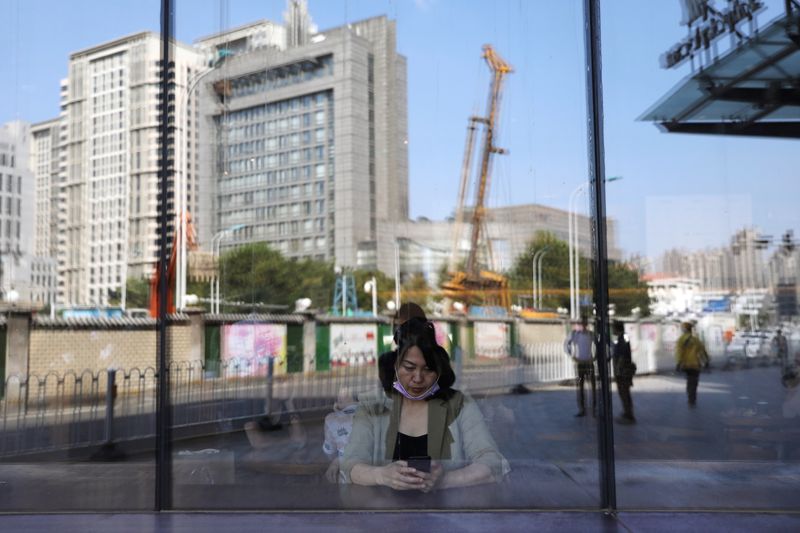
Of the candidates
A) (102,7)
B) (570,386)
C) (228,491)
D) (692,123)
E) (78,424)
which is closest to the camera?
(228,491)

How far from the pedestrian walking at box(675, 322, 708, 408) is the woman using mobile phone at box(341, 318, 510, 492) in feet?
6.54

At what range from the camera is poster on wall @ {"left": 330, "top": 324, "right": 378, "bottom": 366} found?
18.9 ft

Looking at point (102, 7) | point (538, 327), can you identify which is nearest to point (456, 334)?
point (538, 327)

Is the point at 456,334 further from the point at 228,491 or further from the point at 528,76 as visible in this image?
the point at 228,491

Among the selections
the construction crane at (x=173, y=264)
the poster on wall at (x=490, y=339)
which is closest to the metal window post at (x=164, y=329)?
the construction crane at (x=173, y=264)

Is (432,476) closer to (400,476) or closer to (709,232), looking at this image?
(400,476)

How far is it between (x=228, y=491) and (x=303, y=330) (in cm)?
242

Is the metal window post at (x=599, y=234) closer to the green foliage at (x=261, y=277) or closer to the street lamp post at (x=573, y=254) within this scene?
the street lamp post at (x=573, y=254)

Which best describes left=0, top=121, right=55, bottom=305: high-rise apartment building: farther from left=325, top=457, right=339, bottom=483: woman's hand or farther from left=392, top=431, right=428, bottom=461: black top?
left=392, top=431, right=428, bottom=461: black top

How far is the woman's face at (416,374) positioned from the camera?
2.70 meters

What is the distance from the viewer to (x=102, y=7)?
4.39 meters

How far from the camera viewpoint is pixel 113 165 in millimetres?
5316

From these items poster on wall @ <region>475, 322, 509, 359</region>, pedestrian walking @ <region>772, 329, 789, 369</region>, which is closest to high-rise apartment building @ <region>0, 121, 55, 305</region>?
poster on wall @ <region>475, 322, 509, 359</region>

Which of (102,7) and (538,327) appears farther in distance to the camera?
(538,327)
